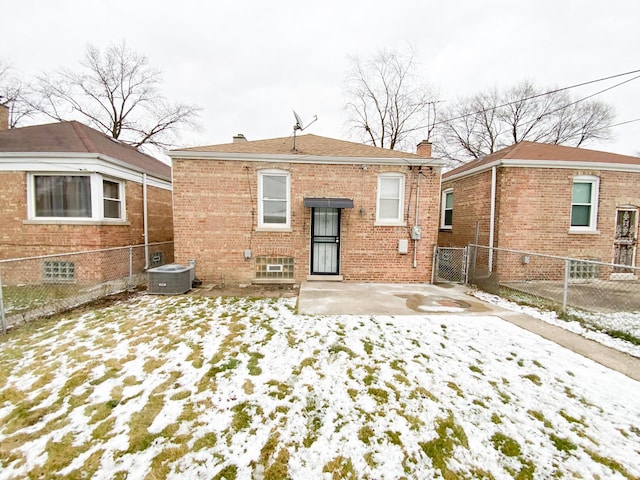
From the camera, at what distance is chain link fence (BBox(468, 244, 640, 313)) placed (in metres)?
6.43

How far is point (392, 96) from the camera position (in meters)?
21.2

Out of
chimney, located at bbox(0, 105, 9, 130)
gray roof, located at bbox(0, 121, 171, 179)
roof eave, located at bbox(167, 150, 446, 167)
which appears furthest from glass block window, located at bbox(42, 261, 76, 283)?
chimney, located at bbox(0, 105, 9, 130)

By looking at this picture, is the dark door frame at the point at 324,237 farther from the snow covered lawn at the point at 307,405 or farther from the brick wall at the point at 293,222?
the snow covered lawn at the point at 307,405

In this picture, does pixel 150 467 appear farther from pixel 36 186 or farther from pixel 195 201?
pixel 36 186

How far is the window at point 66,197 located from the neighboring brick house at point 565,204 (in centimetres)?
1195

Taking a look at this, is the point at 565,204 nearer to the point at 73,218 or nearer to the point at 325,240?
the point at 325,240

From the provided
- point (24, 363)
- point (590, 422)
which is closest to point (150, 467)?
point (24, 363)

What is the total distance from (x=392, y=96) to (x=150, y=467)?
2452 centimetres

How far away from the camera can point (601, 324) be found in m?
4.75

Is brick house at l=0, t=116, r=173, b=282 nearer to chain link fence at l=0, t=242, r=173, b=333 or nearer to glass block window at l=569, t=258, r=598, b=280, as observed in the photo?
chain link fence at l=0, t=242, r=173, b=333

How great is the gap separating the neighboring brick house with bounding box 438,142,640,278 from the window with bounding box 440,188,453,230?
2.54m

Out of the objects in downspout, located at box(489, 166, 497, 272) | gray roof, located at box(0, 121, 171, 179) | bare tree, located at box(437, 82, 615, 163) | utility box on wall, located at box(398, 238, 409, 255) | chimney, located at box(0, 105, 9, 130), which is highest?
bare tree, located at box(437, 82, 615, 163)

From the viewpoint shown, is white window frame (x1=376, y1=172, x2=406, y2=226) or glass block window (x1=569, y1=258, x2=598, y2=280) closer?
white window frame (x1=376, y1=172, x2=406, y2=226)

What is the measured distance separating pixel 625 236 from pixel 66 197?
1735 cm
